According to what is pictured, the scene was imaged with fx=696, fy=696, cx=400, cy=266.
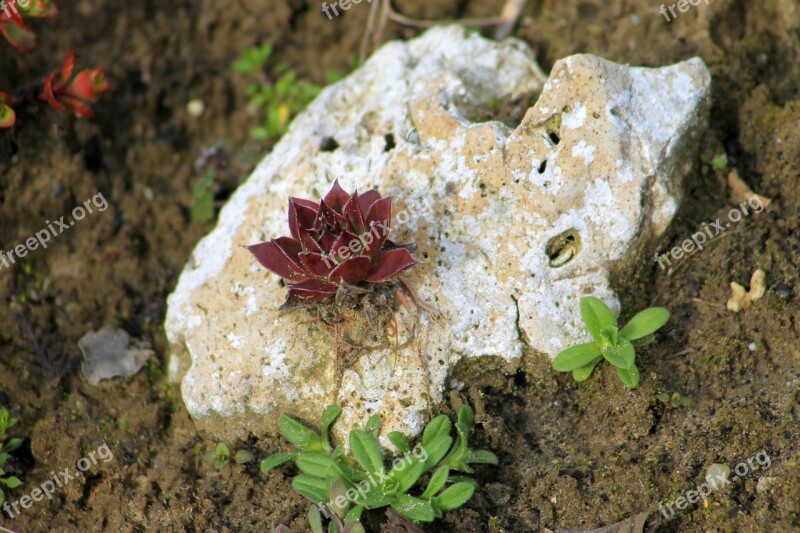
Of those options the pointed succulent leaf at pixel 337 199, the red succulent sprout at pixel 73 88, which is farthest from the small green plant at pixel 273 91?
the pointed succulent leaf at pixel 337 199

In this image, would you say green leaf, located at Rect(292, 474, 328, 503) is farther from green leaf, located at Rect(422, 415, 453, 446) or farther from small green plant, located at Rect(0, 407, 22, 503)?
small green plant, located at Rect(0, 407, 22, 503)

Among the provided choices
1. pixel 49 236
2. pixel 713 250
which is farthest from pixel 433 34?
pixel 49 236

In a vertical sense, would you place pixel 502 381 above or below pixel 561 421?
above

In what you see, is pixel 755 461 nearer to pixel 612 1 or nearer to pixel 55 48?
pixel 612 1

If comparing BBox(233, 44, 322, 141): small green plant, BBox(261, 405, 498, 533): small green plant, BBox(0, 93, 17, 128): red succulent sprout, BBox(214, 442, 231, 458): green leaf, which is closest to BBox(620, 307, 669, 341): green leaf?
BBox(261, 405, 498, 533): small green plant

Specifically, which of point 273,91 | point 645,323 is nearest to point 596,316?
point 645,323
